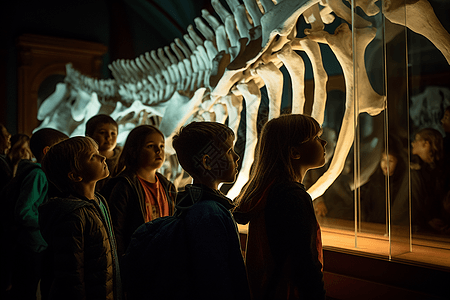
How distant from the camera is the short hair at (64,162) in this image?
2129mm

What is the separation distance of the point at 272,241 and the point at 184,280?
1.17 ft

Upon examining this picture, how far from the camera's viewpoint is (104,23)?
348 inches

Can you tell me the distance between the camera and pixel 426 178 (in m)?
2.18

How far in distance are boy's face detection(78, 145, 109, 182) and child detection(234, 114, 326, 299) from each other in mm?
778

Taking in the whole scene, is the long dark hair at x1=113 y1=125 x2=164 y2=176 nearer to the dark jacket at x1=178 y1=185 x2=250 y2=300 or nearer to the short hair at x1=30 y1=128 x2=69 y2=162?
the short hair at x1=30 y1=128 x2=69 y2=162

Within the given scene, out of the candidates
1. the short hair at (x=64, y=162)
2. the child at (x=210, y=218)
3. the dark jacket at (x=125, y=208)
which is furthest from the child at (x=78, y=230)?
the child at (x=210, y=218)

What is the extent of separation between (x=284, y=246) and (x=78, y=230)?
95 cm

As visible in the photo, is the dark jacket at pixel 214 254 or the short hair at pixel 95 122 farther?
the short hair at pixel 95 122

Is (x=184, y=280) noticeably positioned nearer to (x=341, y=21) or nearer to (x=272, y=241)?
(x=272, y=241)

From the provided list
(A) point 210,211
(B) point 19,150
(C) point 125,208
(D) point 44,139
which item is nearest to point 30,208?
(D) point 44,139

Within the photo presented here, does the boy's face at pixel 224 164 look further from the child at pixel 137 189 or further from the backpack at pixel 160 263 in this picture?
the child at pixel 137 189

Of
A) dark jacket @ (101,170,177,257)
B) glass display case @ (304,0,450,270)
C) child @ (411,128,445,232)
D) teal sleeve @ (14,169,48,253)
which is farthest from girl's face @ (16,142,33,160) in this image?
child @ (411,128,445,232)

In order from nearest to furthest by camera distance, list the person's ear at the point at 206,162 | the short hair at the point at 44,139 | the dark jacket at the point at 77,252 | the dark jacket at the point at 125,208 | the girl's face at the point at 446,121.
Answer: the person's ear at the point at 206,162
the dark jacket at the point at 77,252
the girl's face at the point at 446,121
the dark jacket at the point at 125,208
the short hair at the point at 44,139

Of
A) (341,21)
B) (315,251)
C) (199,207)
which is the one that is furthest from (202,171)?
(341,21)
